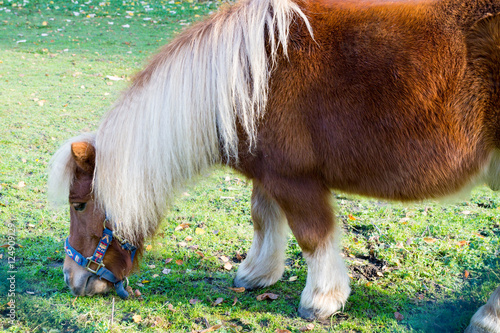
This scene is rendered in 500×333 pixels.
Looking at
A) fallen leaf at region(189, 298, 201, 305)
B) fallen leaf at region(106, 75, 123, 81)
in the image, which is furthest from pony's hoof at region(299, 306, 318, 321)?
fallen leaf at region(106, 75, 123, 81)

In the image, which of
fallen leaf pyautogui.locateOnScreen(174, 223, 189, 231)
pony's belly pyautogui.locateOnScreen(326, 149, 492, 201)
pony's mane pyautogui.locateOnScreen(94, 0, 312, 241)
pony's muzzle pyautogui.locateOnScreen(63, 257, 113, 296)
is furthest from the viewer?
fallen leaf pyautogui.locateOnScreen(174, 223, 189, 231)

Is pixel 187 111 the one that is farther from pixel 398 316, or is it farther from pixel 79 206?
pixel 398 316

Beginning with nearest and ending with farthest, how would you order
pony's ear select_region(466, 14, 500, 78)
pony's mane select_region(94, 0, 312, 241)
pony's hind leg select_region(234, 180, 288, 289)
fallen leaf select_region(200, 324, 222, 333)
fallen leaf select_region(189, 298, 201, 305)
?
pony's ear select_region(466, 14, 500, 78)
pony's mane select_region(94, 0, 312, 241)
fallen leaf select_region(200, 324, 222, 333)
fallen leaf select_region(189, 298, 201, 305)
pony's hind leg select_region(234, 180, 288, 289)

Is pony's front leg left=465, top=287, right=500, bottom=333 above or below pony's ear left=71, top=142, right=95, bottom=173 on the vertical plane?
below

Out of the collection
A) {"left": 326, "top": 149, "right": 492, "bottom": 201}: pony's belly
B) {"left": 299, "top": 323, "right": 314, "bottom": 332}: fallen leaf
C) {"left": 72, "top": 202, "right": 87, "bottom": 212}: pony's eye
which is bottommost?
{"left": 299, "top": 323, "right": 314, "bottom": 332}: fallen leaf

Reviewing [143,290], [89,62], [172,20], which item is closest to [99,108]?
[89,62]

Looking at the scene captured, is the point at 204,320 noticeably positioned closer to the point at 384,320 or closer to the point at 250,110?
the point at 384,320

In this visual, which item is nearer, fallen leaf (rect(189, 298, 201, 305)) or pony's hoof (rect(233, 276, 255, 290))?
fallen leaf (rect(189, 298, 201, 305))

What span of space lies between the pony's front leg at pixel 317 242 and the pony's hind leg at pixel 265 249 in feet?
1.39

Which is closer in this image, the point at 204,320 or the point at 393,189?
the point at 393,189

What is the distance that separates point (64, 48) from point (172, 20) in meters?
3.47

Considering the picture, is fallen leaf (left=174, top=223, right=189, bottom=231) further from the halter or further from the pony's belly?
the pony's belly

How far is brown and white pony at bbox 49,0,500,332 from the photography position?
235 cm

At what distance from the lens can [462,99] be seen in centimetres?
232
